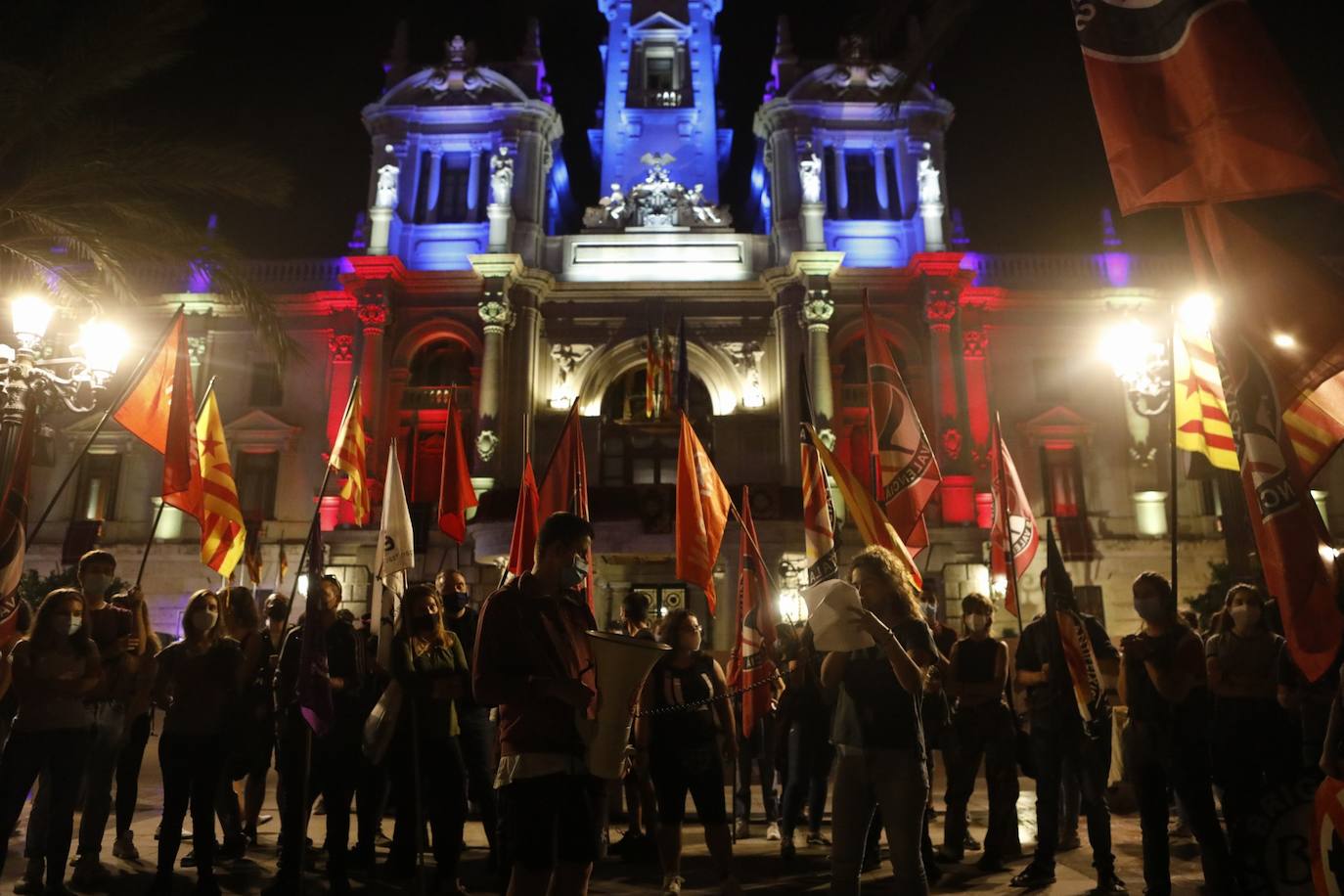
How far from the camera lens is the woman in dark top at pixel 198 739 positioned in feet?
16.1

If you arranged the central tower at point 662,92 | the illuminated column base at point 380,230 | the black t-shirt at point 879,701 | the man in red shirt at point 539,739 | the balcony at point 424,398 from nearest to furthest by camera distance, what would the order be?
the man in red shirt at point 539,739 < the black t-shirt at point 879,701 < the balcony at point 424,398 < the illuminated column base at point 380,230 < the central tower at point 662,92

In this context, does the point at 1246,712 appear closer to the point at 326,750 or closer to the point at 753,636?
the point at 753,636

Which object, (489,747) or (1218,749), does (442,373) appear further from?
(1218,749)

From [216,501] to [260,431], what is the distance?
15.3m

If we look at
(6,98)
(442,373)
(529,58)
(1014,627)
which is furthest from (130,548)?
(1014,627)

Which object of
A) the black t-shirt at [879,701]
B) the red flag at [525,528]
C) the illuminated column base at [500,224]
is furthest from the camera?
the illuminated column base at [500,224]

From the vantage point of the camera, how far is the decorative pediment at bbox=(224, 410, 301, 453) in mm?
22453

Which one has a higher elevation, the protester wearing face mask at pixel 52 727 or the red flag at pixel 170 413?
the red flag at pixel 170 413

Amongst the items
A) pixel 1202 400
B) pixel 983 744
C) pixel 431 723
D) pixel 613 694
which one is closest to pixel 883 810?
pixel 613 694

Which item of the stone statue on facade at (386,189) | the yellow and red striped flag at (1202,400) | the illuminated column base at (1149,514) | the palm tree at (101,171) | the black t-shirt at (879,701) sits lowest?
the black t-shirt at (879,701)

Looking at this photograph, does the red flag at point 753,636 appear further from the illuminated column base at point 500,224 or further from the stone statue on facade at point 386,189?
the stone statue on facade at point 386,189

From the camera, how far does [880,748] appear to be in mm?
3895

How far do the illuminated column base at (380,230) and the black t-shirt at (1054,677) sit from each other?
21.1m

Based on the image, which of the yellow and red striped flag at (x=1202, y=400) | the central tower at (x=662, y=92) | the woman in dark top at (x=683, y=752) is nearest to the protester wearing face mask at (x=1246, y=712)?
the yellow and red striped flag at (x=1202, y=400)
